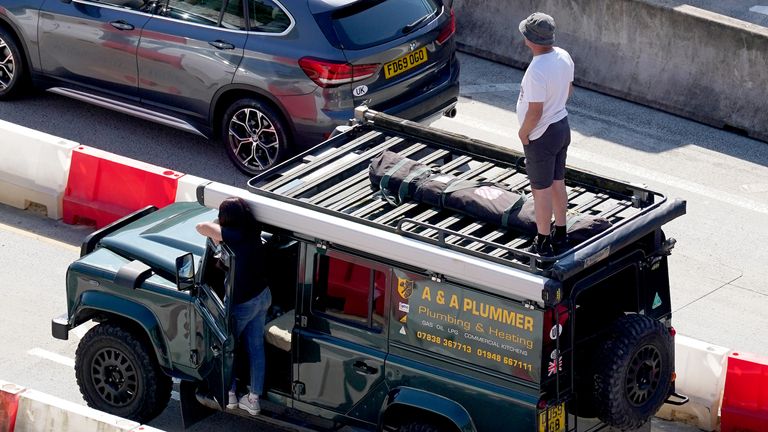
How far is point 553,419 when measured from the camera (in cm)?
803

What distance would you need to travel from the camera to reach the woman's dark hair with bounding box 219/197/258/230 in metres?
8.53

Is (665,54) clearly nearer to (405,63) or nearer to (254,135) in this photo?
(405,63)

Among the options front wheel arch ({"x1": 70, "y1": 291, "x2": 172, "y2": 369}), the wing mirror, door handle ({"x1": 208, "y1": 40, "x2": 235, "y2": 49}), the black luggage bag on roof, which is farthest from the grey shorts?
door handle ({"x1": 208, "y1": 40, "x2": 235, "y2": 49})

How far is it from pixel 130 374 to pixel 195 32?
447cm

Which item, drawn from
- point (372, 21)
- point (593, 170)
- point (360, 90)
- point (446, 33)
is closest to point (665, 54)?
point (593, 170)

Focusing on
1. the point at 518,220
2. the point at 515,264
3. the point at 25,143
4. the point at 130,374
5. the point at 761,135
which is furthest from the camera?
the point at 761,135

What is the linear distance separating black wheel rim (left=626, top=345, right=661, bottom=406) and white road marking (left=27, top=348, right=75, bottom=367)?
A: 423 centimetres

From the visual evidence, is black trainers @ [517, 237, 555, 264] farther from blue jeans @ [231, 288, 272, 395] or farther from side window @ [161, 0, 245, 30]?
side window @ [161, 0, 245, 30]

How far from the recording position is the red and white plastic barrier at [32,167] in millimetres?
12719

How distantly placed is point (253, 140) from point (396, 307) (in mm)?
5126

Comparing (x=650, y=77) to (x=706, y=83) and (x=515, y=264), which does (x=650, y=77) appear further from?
(x=515, y=264)

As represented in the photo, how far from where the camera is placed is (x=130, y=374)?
9430 millimetres

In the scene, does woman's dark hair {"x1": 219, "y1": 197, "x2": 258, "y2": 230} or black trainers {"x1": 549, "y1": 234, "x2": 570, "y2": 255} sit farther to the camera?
woman's dark hair {"x1": 219, "y1": 197, "x2": 258, "y2": 230}

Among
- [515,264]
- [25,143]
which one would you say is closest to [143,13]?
[25,143]
